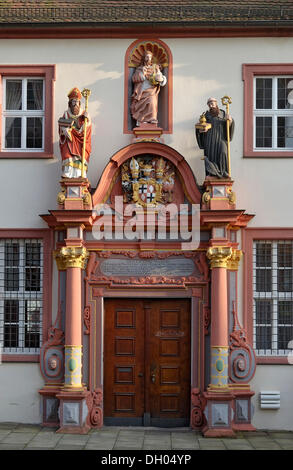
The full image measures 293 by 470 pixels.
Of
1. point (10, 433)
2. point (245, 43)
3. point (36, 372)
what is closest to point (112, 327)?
point (36, 372)

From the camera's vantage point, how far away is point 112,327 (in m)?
13.0

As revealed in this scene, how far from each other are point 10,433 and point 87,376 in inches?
61.3

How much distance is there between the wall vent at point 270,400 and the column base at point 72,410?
2.95m

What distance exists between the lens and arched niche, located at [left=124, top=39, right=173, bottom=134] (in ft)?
43.8

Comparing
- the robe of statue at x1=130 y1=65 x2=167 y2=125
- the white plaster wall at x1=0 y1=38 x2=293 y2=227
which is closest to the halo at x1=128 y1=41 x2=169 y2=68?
the white plaster wall at x1=0 y1=38 x2=293 y2=227

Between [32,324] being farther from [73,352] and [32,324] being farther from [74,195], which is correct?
[74,195]

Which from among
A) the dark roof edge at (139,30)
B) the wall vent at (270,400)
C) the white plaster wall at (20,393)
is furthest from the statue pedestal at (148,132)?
the wall vent at (270,400)

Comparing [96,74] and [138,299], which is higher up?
[96,74]

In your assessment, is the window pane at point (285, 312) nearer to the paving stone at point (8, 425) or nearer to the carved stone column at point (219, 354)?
the carved stone column at point (219, 354)

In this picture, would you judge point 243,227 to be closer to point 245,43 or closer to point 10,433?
point 245,43

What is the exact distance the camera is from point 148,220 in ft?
42.2

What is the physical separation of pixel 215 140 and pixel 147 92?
4.91ft

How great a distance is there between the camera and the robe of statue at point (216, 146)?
497 inches

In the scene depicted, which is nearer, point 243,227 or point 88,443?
point 88,443
